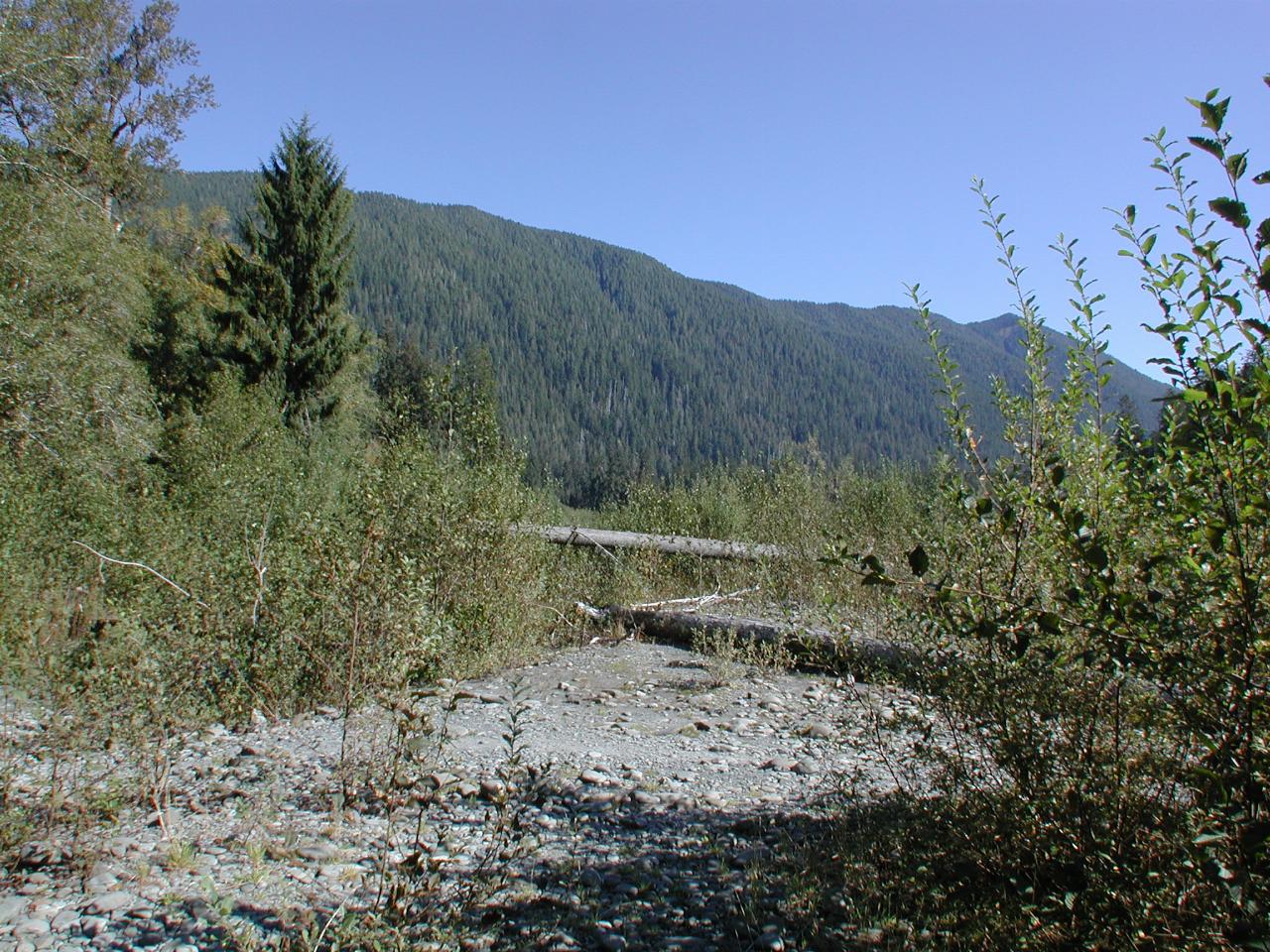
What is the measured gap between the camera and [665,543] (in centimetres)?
1320

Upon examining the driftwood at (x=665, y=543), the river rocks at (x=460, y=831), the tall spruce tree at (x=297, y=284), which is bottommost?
the river rocks at (x=460, y=831)

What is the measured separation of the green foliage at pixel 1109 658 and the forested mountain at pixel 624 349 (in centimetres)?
9619

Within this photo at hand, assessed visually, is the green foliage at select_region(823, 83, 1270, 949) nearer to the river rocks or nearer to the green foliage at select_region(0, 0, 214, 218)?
the river rocks

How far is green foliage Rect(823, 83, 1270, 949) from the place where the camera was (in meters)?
1.98

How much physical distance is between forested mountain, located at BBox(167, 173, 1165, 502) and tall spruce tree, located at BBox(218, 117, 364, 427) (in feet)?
253

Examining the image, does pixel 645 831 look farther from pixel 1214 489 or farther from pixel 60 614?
pixel 60 614

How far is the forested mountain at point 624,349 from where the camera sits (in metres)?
130

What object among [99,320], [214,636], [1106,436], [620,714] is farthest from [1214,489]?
[99,320]

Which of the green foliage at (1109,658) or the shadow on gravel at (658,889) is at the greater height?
the green foliage at (1109,658)

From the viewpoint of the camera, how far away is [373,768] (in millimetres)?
4480

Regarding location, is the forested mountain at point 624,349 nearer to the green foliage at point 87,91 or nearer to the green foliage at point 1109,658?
the green foliage at point 87,91

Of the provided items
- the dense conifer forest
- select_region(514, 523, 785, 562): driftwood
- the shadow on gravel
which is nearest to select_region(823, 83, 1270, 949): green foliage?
the dense conifer forest

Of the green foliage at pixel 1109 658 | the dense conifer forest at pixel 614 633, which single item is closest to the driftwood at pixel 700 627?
the dense conifer forest at pixel 614 633

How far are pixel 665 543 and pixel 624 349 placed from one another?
15183 cm
